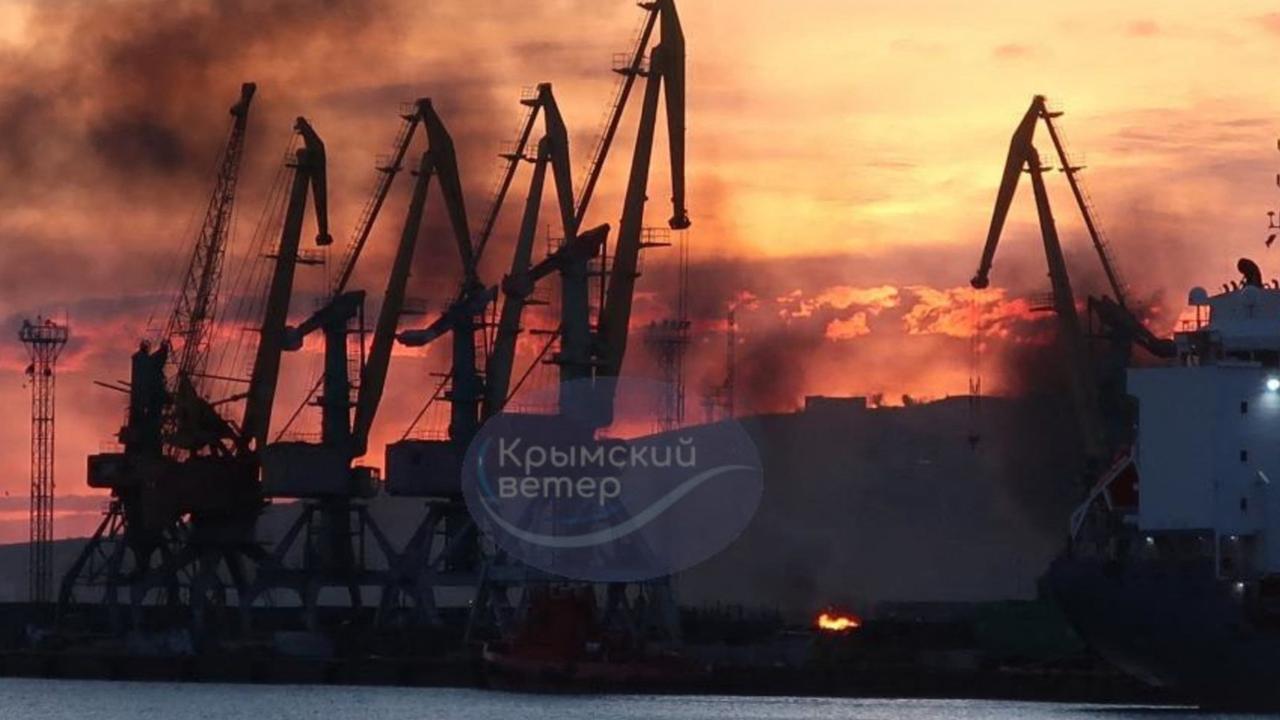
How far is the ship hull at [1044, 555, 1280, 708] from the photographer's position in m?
87.9

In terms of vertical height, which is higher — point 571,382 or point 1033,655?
point 571,382

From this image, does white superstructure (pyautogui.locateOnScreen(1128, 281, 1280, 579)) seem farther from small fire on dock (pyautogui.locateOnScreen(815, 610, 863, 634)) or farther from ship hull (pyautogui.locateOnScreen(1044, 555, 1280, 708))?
small fire on dock (pyautogui.locateOnScreen(815, 610, 863, 634))

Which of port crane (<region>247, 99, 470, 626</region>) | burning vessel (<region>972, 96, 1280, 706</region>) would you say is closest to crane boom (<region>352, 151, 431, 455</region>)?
port crane (<region>247, 99, 470, 626</region>)

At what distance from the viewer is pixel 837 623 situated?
132 meters

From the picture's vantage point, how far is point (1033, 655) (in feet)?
399

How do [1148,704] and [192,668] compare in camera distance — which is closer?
[1148,704]

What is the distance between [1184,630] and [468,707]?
29.5 metres

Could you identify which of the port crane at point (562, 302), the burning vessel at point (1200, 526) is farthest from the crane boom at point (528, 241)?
the burning vessel at point (1200, 526)

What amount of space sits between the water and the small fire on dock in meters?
13.0

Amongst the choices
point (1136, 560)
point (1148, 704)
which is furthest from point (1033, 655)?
point (1136, 560)

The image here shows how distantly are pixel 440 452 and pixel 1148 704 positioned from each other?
3437cm

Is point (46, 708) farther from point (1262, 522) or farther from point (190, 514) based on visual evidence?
point (1262, 522)

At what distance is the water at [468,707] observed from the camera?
104 metres

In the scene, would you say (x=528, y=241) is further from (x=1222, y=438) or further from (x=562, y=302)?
(x=1222, y=438)
